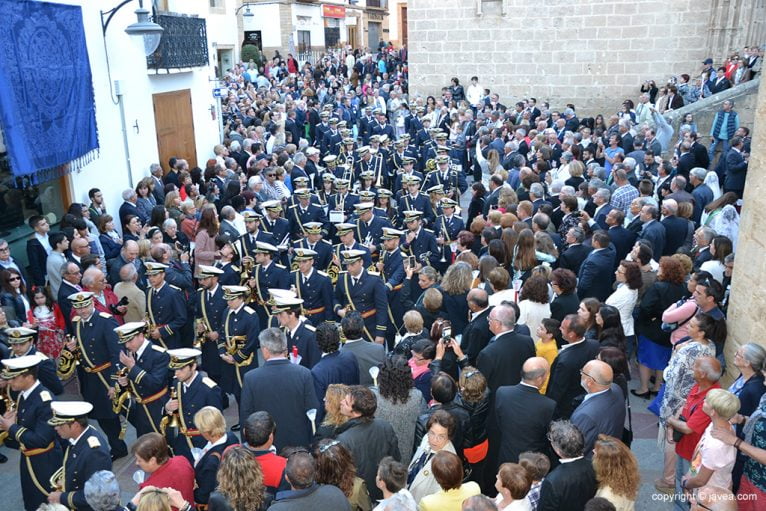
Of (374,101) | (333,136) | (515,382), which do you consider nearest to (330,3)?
(374,101)

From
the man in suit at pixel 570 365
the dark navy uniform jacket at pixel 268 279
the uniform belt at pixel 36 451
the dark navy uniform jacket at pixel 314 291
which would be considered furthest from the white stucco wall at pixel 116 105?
the man in suit at pixel 570 365

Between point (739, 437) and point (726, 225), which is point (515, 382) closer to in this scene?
point (739, 437)

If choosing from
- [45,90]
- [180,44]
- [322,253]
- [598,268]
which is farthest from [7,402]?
[180,44]

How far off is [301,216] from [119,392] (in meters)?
4.60

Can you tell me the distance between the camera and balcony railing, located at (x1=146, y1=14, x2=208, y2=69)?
12.1 m

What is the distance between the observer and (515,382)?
5293 mm

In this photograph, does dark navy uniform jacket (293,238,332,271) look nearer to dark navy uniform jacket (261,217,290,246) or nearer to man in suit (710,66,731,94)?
dark navy uniform jacket (261,217,290,246)

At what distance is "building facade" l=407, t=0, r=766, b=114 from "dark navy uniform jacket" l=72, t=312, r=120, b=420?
17.6 meters

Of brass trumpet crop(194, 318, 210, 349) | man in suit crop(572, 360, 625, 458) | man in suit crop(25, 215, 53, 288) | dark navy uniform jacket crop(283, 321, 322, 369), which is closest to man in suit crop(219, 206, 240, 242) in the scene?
man in suit crop(25, 215, 53, 288)

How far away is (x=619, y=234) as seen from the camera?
7.95m

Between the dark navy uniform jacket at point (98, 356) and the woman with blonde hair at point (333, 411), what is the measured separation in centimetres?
257

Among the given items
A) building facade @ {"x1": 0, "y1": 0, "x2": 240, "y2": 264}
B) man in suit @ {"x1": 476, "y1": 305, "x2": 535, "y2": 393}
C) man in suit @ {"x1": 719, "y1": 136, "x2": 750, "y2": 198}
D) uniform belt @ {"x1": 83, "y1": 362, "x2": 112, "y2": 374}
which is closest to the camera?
man in suit @ {"x1": 476, "y1": 305, "x2": 535, "y2": 393}

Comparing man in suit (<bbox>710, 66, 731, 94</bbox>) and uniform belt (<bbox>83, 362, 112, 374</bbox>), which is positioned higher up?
man in suit (<bbox>710, 66, 731, 94</bbox>)

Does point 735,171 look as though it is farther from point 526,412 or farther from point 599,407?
point 526,412
